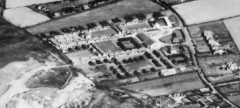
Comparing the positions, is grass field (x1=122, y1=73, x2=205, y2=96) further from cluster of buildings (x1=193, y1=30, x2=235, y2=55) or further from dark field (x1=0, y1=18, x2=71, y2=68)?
dark field (x1=0, y1=18, x2=71, y2=68)

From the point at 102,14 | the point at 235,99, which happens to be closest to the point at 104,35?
the point at 102,14

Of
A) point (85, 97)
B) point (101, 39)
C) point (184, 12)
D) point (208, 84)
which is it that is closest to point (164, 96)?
point (208, 84)

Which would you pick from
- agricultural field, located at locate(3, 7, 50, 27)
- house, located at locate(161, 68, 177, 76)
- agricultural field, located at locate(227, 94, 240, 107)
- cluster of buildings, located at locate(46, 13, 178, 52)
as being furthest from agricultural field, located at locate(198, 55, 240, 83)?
agricultural field, located at locate(3, 7, 50, 27)

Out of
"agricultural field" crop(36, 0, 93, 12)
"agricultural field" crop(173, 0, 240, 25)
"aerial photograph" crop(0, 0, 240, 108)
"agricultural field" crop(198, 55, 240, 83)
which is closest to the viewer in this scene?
"aerial photograph" crop(0, 0, 240, 108)

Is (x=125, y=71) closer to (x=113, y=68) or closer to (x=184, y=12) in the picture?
(x=113, y=68)

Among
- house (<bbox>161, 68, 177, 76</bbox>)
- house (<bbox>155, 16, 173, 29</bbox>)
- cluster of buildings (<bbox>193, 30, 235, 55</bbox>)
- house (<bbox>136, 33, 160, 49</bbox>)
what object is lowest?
house (<bbox>161, 68, 177, 76</bbox>)

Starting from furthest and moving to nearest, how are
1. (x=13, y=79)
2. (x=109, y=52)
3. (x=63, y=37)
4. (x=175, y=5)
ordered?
(x=175, y=5) < (x=63, y=37) < (x=109, y=52) < (x=13, y=79)
